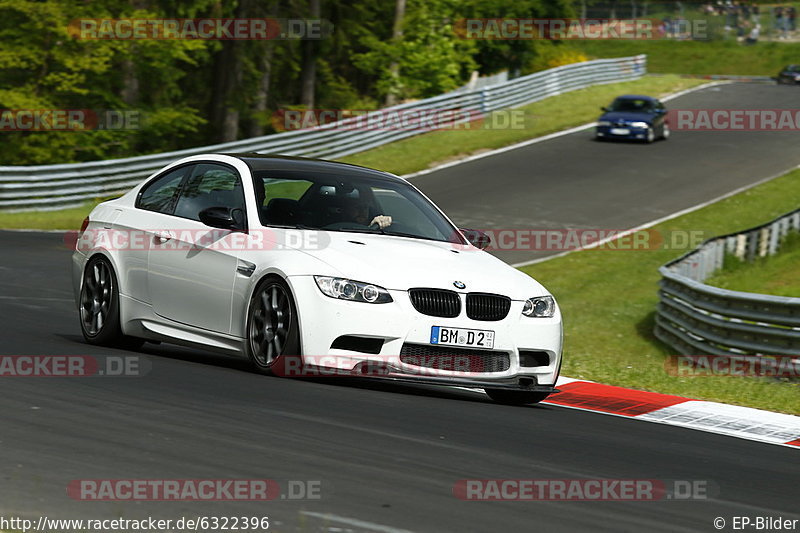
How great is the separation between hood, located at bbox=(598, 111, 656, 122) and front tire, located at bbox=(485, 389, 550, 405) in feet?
93.7

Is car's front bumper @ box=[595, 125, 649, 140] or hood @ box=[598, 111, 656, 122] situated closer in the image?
car's front bumper @ box=[595, 125, 649, 140]

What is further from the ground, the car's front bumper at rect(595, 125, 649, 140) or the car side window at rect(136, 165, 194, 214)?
the car side window at rect(136, 165, 194, 214)

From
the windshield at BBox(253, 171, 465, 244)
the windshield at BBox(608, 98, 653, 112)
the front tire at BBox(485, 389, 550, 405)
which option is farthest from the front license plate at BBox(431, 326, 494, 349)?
the windshield at BBox(608, 98, 653, 112)

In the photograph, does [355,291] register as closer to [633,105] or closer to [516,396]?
[516,396]

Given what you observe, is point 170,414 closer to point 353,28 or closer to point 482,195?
point 482,195

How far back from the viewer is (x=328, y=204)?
30.2 ft

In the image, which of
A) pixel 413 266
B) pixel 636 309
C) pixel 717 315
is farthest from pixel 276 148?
pixel 413 266

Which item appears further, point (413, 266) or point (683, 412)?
point (683, 412)

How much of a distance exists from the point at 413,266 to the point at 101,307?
297cm

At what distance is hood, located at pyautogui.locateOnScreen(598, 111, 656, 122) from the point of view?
3688 centimetres

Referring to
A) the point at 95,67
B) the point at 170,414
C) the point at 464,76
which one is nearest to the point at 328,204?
the point at 170,414

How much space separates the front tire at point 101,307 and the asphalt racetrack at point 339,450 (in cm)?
26

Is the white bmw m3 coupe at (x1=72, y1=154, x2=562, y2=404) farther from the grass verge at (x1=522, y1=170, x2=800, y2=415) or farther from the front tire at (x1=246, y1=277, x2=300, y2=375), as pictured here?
the grass verge at (x1=522, y1=170, x2=800, y2=415)

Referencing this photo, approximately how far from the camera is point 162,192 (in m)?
9.98
